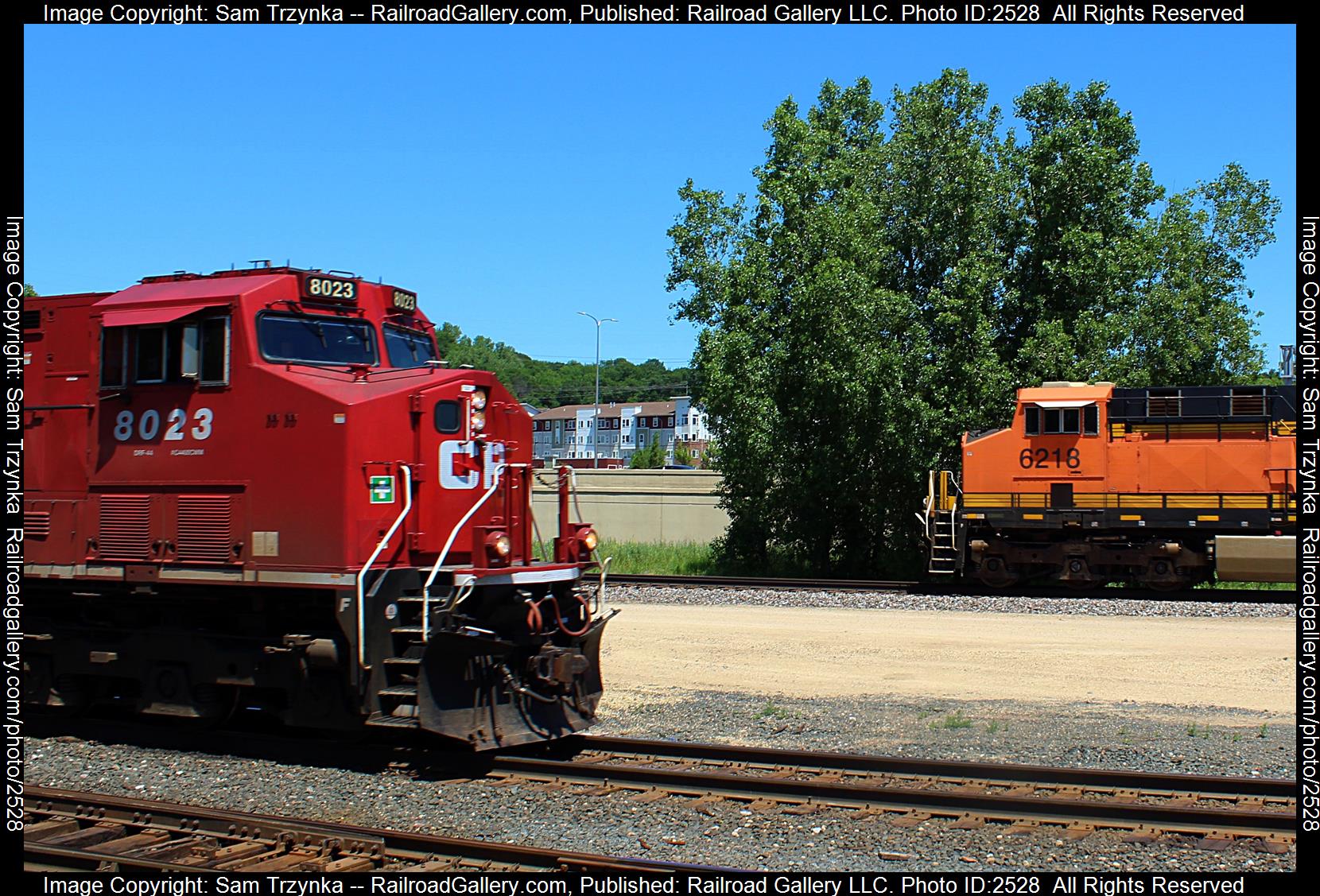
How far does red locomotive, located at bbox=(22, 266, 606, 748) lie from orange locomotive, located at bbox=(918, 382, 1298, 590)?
13.7 metres

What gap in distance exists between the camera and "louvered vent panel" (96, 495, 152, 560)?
879cm

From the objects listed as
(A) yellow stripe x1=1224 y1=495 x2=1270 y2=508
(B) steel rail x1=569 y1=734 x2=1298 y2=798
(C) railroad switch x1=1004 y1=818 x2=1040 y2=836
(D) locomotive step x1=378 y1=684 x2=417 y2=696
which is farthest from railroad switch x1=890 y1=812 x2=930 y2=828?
(A) yellow stripe x1=1224 y1=495 x2=1270 y2=508

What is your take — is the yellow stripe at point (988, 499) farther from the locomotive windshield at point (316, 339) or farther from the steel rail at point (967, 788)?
the locomotive windshield at point (316, 339)

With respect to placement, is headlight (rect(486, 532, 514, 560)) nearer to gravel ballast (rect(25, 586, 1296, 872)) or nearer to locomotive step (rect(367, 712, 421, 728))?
locomotive step (rect(367, 712, 421, 728))

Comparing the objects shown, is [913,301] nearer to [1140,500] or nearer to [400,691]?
[1140,500]

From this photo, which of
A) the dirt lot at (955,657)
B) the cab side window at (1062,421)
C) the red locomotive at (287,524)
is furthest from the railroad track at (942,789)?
the cab side window at (1062,421)

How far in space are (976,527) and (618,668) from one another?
1067 cm

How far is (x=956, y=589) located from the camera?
20875 millimetres

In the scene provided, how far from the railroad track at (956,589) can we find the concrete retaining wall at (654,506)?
11775 millimetres

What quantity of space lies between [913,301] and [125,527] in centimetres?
Result: 2047

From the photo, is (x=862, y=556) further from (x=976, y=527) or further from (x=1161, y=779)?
(x=1161, y=779)

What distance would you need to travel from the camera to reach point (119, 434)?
9000 millimetres
